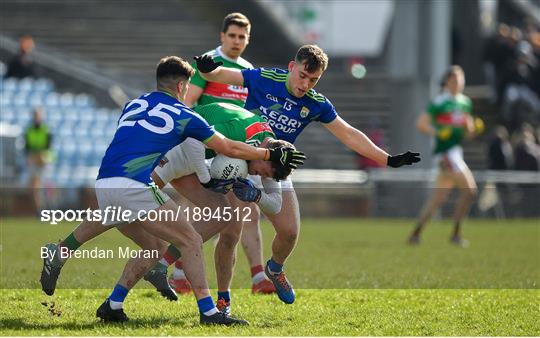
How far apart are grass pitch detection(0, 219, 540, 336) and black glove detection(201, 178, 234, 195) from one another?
0.88m

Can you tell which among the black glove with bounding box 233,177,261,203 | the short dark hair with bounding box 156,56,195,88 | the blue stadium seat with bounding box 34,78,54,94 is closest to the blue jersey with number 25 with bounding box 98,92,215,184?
the short dark hair with bounding box 156,56,195,88

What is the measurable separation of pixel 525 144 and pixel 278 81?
54.9ft

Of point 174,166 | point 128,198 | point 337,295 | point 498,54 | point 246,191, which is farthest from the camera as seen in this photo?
point 498,54

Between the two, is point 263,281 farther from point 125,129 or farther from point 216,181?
point 125,129

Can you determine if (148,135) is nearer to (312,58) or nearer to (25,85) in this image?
(312,58)

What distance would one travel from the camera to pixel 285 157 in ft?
26.8

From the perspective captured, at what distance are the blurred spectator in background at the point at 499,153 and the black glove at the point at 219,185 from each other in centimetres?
1690

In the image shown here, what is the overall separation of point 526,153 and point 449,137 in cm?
807

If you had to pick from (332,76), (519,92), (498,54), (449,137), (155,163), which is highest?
(155,163)

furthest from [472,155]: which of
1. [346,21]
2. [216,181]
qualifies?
[216,181]

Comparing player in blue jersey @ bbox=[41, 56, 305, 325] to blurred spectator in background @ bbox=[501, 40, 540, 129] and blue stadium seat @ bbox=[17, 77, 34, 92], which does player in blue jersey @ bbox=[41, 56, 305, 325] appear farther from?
blurred spectator in background @ bbox=[501, 40, 540, 129]

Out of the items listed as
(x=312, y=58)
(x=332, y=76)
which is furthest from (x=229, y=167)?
(x=332, y=76)

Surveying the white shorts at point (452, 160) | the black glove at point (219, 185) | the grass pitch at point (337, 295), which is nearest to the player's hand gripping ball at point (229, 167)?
the black glove at point (219, 185)

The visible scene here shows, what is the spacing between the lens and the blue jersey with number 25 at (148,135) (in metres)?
7.99
